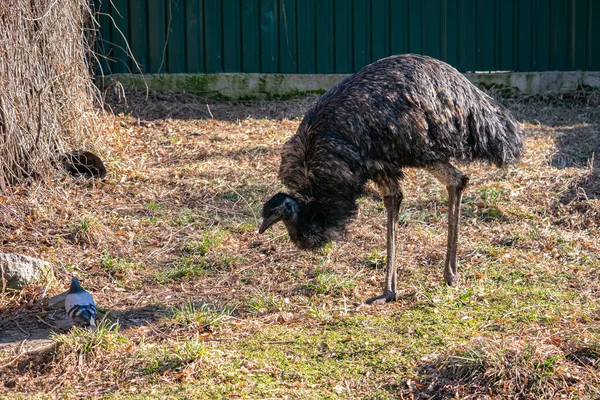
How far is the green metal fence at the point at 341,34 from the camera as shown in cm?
1048

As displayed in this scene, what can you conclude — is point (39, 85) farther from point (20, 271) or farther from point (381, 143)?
point (381, 143)

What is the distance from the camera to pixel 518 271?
615cm

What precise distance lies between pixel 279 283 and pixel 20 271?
5.98 feet

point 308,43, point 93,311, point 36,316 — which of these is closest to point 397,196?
point 93,311

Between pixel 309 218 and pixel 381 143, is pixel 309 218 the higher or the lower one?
the lower one

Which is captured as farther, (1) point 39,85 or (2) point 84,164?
(2) point 84,164

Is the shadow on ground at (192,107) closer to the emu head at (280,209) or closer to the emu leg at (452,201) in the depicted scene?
the emu leg at (452,201)

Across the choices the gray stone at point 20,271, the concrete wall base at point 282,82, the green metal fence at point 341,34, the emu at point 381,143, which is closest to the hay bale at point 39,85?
the gray stone at point 20,271

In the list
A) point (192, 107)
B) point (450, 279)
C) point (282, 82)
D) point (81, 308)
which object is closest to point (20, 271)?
point (81, 308)

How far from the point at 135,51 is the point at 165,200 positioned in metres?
3.55

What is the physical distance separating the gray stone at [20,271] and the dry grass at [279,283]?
0.10 meters

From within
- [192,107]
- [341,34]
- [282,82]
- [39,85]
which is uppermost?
[341,34]

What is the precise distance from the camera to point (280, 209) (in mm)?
5270

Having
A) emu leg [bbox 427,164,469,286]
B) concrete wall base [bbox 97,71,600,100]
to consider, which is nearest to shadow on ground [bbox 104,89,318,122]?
concrete wall base [bbox 97,71,600,100]
